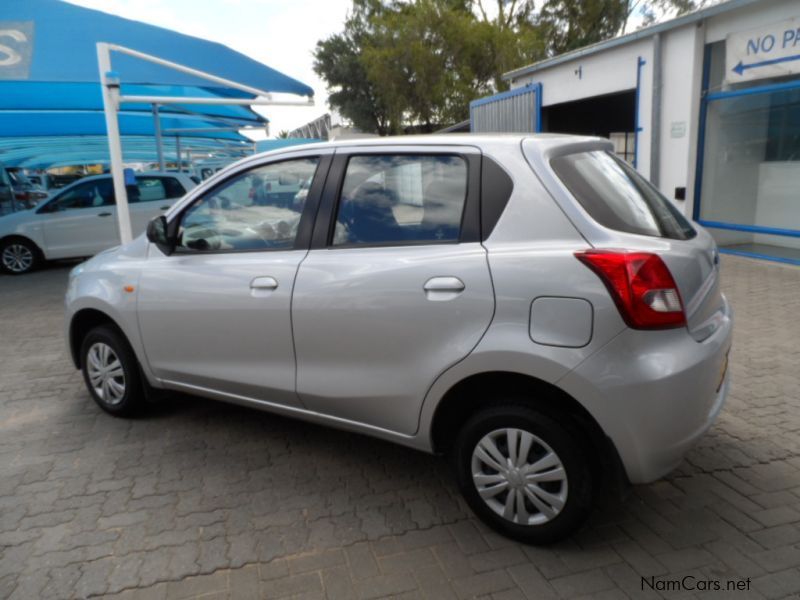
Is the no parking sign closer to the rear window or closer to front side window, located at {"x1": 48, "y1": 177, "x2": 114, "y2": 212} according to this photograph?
the rear window

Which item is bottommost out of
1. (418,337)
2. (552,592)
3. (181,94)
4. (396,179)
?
(552,592)

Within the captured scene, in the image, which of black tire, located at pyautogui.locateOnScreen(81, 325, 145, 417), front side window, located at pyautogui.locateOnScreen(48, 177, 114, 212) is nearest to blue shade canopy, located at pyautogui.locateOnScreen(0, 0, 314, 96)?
front side window, located at pyautogui.locateOnScreen(48, 177, 114, 212)

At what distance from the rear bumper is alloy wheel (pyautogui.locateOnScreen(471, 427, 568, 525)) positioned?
0.92ft

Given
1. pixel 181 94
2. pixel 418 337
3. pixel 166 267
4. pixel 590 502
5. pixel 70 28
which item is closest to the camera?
pixel 590 502

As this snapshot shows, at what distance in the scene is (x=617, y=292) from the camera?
2.28 m

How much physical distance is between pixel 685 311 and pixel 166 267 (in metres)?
2.75

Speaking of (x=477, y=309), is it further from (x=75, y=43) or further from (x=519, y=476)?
(x=75, y=43)

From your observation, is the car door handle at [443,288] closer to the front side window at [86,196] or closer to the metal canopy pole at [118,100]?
the metal canopy pole at [118,100]

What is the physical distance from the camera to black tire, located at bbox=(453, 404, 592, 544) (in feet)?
7.98

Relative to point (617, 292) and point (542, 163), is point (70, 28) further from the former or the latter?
point (617, 292)

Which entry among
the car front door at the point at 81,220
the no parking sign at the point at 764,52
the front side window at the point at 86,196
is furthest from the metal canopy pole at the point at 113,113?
the no parking sign at the point at 764,52

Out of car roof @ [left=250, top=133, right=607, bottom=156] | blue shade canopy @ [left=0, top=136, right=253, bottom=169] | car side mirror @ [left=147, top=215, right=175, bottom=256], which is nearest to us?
car roof @ [left=250, top=133, right=607, bottom=156]

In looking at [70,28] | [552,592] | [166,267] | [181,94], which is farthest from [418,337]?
[181,94]

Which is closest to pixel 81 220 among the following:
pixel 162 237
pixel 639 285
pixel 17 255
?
pixel 17 255
